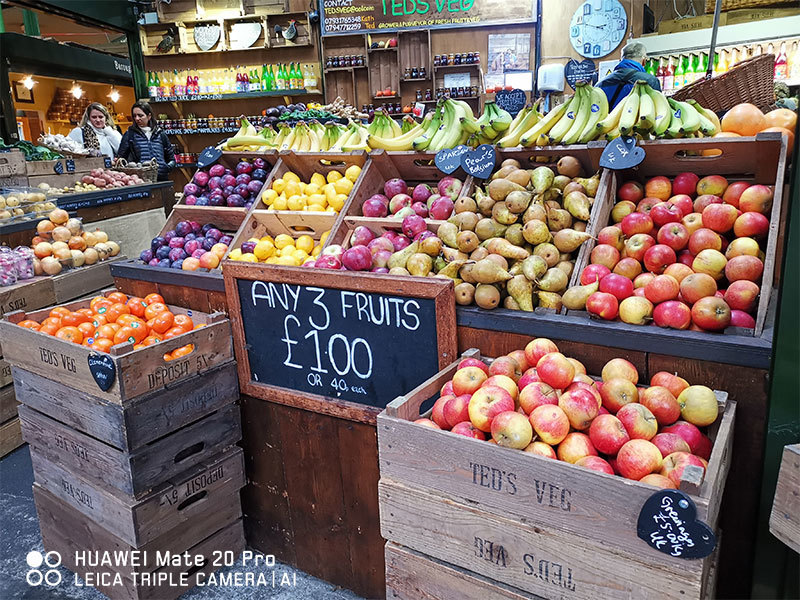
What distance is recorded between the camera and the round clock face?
7.68m

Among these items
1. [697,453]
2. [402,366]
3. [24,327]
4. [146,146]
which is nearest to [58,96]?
[146,146]

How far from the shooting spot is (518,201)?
2.06 meters

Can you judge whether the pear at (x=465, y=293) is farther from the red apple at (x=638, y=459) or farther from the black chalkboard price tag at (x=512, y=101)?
the black chalkboard price tag at (x=512, y=101)

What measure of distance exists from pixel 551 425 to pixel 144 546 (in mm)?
1717

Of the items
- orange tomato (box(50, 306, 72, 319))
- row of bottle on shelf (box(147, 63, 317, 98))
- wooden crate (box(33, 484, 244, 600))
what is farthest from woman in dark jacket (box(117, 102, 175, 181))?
wooden crate (box(33, 484, 244, 600))

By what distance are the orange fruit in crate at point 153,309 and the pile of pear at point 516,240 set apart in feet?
3.72

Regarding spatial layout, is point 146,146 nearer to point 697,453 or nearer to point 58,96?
point 697,453

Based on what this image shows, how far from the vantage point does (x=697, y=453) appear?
144 cm

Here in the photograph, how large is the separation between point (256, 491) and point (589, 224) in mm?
1870

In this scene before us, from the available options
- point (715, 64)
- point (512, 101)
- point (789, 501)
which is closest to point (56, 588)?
point (789, 501)

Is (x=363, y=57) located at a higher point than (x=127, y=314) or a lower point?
higher

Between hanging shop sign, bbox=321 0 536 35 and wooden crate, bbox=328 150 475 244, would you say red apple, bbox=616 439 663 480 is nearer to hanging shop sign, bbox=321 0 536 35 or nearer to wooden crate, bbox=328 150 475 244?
wooden crate, bbox=328 150 475 244

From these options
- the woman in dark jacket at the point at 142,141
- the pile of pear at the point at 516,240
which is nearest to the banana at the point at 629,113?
the pile of pear at the point at 516,240

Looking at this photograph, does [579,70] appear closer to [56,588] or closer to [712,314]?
[712,314]
